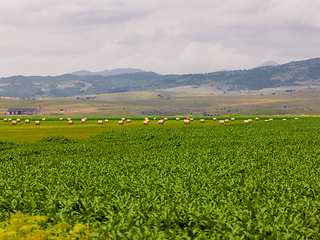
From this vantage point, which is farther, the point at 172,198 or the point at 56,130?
the point at 56,130

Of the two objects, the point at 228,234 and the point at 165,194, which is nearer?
the point at 228,234

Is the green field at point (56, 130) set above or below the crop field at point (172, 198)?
above

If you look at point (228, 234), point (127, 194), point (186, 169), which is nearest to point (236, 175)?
point (186, 169)

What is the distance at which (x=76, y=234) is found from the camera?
11617mm

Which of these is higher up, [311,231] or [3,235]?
[3,235]

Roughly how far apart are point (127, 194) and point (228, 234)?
6926 millimetres

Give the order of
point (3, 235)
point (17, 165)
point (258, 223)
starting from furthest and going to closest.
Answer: point (17, 165), point (258, 223), point (3, 235)

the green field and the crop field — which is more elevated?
the green field

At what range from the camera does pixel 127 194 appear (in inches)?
661

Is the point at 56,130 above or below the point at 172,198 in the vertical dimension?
above

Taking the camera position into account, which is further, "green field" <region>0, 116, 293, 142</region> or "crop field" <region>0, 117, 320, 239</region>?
"green field" <region>0, 116, 293, 142</region>

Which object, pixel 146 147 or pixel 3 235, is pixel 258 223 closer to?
pixel 3 235

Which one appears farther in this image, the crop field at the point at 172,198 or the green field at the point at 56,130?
the green field at the point at 56,130

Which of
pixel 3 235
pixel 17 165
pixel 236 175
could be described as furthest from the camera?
pixel 17 165
